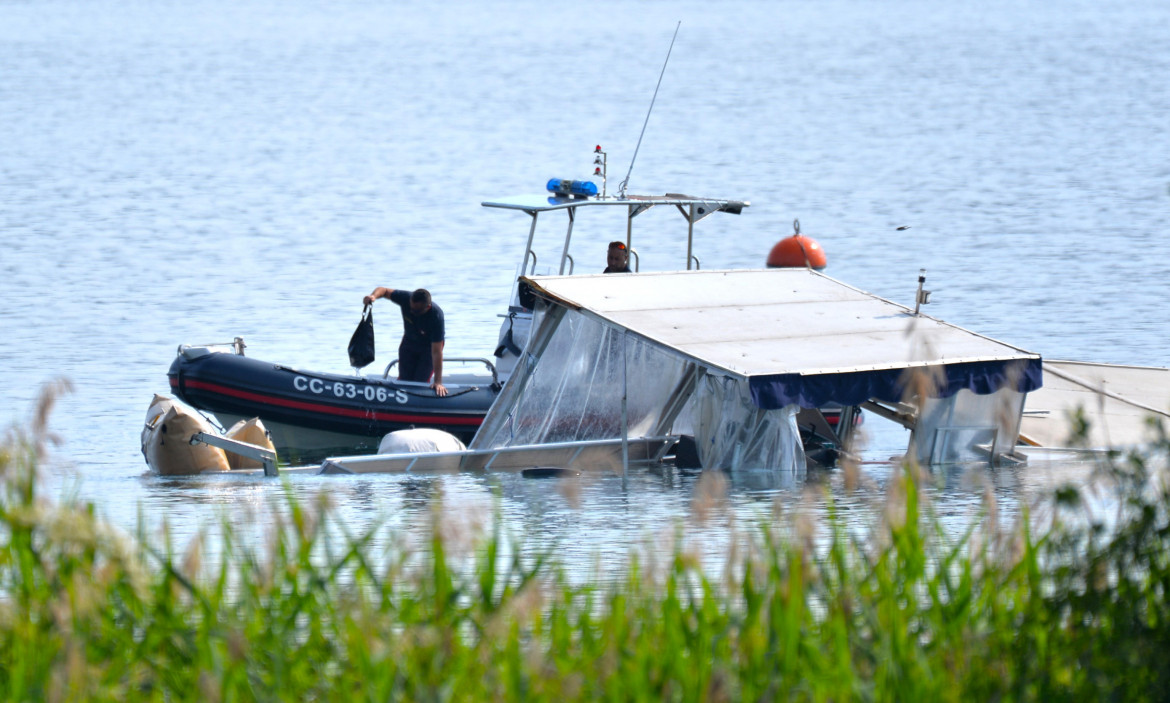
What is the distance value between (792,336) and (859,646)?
8.32m

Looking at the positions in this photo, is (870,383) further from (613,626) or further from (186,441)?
(613,626)

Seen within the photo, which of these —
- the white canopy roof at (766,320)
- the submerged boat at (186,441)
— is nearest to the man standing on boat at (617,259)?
the white canopy roof at (766,320)

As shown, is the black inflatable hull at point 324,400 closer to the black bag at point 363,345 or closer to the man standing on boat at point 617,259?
the black bag at point 363,345

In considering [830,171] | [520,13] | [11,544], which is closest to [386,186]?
[830,171]

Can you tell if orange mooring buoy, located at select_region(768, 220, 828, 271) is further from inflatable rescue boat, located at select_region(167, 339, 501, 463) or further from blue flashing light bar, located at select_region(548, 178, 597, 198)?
inflatable rescue boat, located at select_region(167, 339, 501, 463)

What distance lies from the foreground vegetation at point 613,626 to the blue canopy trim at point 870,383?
6319 mm

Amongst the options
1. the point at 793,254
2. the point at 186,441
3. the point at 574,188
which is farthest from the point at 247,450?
the point at 793,254

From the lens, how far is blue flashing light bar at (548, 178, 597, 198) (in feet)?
51.6

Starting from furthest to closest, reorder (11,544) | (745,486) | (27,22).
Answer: (27,22)
(745,486)
(11,544)

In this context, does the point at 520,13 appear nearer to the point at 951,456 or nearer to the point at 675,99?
the point at 675,99

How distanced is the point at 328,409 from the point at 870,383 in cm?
556

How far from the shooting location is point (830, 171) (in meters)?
45.6

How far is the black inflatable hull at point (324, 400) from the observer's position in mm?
15617

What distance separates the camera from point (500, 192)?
41781 millimetres
